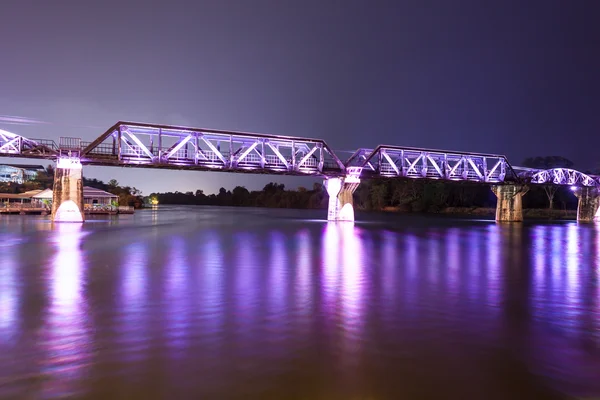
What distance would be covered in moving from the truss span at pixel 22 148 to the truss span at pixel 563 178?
98781 millimetres

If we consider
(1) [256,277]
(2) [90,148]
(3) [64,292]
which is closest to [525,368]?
(1) [256,277]

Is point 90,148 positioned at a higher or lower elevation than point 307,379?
higher

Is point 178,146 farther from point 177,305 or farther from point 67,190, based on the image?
point 177,305

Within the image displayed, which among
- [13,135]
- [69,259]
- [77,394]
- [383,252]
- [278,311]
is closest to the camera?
[77,394]

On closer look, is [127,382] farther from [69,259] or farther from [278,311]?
[69,259]

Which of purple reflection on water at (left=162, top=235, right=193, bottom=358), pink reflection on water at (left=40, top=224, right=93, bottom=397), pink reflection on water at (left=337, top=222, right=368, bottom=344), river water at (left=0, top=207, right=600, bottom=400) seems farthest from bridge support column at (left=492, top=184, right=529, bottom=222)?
pink reflection on water at (left=40, top=224, right=93, bottom=397)

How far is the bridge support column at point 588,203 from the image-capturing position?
100 metres

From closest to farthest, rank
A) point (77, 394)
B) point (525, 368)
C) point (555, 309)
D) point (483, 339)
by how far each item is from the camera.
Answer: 1. point (77, 394)
2. point (525, 368)
3. point (483, 339)
4. point (555, 309)

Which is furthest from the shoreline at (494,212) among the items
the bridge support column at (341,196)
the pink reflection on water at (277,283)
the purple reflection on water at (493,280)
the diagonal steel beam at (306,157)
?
the pink reflection on water at (277,283)

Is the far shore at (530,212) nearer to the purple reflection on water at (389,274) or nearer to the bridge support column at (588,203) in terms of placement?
the bridge support column at (588,203)

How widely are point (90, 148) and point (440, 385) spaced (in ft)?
191

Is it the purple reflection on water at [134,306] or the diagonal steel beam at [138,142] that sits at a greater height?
the diagonal steel beam at [138,142]

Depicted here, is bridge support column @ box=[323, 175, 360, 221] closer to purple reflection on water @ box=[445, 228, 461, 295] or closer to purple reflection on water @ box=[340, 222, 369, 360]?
purple reflection on water @ box=[445, 228, 461, 295]

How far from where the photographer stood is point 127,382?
6.93 m
